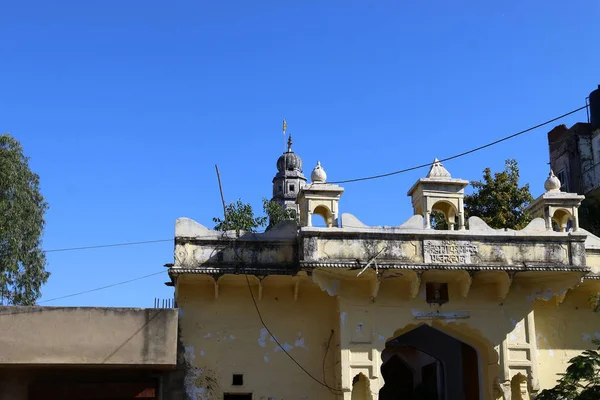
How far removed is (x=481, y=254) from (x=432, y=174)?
1.98 meters

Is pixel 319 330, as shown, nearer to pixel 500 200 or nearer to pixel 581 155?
pixel 500 200

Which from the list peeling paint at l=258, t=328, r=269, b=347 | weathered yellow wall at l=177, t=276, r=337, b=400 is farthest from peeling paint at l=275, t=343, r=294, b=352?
peeling paint at l=258, t=328, r=269, b=347

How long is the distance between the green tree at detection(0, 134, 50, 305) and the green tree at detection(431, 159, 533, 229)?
14.2 meters

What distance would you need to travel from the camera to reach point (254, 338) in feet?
53.7

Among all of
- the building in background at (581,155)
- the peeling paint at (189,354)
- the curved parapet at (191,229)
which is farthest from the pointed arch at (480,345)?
the building in background at (581,155)

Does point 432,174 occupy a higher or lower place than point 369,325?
higher

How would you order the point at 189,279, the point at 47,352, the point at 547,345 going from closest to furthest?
the point at 47,352 < the point at 189,279 < the point at 547,345

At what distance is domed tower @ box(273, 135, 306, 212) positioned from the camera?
223 ft

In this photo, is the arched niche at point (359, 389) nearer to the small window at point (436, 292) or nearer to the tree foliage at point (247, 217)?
the small window at point (436, 292)

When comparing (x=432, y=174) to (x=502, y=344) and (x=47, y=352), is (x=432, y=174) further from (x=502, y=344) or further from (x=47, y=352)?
(x=47, y=352)

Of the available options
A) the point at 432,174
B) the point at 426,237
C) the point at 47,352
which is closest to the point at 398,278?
the point at 426,237

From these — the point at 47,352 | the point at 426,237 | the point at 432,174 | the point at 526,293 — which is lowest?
the point at 47,352

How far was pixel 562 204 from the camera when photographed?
17094 mm

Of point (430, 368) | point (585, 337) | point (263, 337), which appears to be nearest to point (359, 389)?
point (263, 337)
